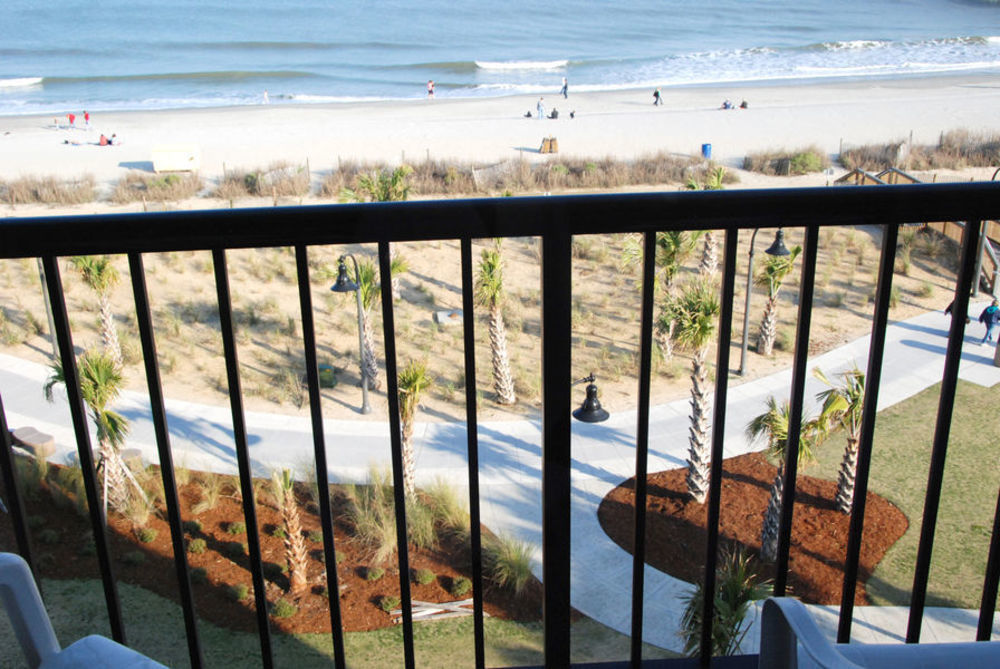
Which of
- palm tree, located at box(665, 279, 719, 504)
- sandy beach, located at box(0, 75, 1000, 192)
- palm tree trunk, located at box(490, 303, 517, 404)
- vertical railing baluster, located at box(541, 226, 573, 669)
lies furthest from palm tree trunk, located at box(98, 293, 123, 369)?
sandy beach, located at box(0, 75, 1000, 192)

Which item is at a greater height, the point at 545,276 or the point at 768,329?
the point at 545,276

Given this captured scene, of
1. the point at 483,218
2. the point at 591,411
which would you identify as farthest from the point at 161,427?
the point at 591,411

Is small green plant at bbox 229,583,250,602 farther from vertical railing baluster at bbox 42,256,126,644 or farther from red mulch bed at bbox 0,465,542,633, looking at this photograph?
vertical railing baluster at bbox 42,256,126,644

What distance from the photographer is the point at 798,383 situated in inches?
62.1

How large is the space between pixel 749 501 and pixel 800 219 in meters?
7.44

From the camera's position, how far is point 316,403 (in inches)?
58.8

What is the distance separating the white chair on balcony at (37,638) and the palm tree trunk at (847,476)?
7470 mm

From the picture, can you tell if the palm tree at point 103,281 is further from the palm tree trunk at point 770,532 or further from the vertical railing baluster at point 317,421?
the vertical railing baluster at point 317,421

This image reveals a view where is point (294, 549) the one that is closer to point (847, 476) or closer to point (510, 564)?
point (510, 564)

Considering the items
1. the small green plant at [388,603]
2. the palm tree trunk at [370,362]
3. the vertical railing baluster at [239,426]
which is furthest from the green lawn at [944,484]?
the vertical railing baluster at [239,426]

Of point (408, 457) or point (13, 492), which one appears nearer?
point (13, 492)

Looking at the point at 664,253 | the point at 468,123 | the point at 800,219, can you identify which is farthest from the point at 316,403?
the point at 468,123

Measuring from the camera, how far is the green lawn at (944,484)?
6934 millimetres

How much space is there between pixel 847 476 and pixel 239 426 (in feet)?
24.4
